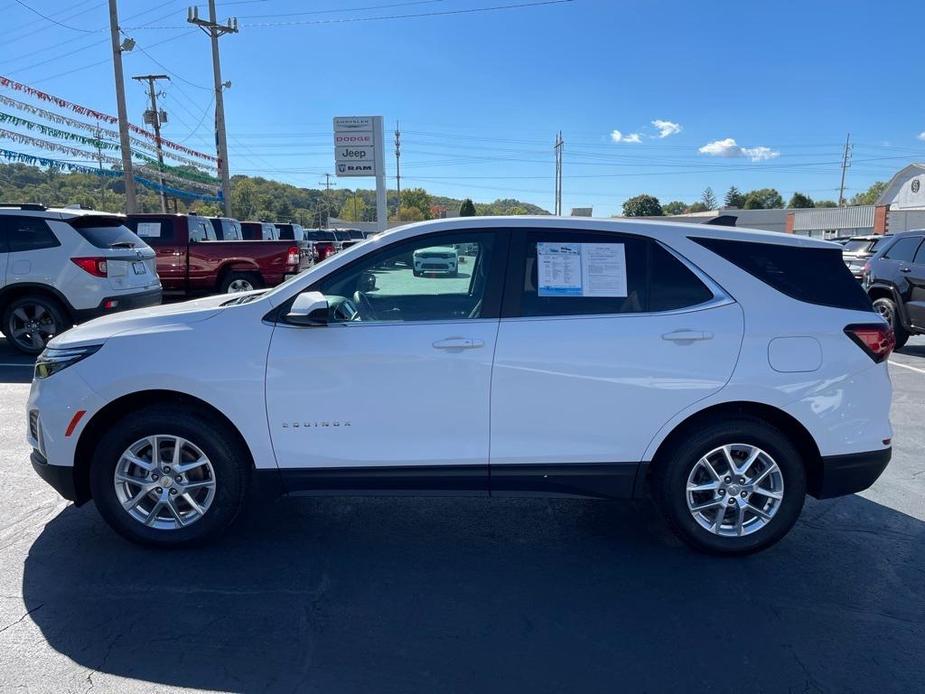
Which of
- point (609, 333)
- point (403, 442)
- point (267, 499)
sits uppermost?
point (609, 333)

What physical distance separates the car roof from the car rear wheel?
34.1 feet

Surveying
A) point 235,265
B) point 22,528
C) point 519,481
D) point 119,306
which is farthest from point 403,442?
point 235,265

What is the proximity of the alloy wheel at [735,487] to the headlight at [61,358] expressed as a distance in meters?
3.31

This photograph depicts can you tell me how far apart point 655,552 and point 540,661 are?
1.21m

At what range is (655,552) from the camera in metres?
3.56

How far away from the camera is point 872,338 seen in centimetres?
335

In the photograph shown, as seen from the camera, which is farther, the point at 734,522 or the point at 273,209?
the point at 273,209

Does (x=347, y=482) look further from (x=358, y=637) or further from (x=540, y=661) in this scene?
(x=540, y=661)

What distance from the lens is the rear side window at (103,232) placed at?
830 centimetres

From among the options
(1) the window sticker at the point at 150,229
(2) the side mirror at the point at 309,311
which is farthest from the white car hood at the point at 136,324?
(1) the window sticker at the point at 150,229

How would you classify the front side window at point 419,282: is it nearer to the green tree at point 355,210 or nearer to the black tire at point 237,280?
the black tire at point 237,280

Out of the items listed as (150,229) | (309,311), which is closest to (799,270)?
(309,311)

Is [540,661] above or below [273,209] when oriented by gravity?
below

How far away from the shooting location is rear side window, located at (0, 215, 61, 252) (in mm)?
8234
